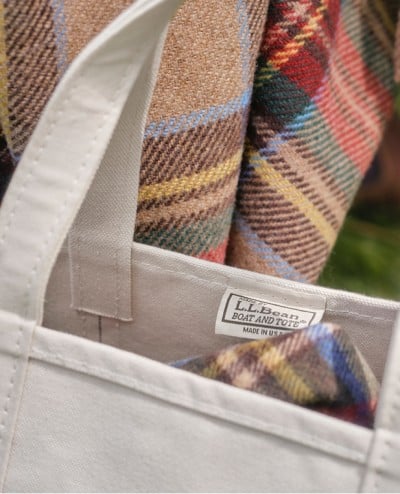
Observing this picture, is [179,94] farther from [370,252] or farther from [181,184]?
[370,252]

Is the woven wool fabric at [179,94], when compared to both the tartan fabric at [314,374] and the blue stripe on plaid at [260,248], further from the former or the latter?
the tartan fabric at [314,374]

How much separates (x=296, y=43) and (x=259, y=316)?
193 mm

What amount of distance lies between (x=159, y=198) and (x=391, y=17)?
0.29 m

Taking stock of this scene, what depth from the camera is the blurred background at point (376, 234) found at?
3.32 ft

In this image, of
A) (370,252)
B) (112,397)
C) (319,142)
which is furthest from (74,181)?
(370,252)

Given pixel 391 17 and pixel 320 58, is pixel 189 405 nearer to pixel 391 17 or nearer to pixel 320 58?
pixel 320 58

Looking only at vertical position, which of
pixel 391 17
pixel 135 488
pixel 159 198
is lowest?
pixel 135 488

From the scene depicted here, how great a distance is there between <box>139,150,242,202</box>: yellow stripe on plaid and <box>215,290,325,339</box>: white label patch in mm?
79

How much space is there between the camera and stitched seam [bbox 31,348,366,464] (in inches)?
11.8

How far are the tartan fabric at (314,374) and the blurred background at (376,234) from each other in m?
0.63

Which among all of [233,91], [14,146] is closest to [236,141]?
[233,91]

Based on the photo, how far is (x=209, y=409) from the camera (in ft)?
1.02

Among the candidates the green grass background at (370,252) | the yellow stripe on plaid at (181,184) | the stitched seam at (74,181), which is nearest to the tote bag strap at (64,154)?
the stitched seam at (74,181)

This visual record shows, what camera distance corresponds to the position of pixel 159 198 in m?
0.43
